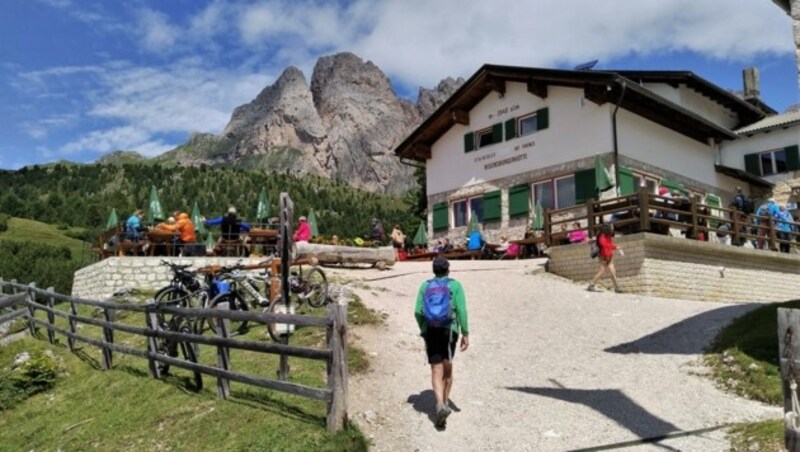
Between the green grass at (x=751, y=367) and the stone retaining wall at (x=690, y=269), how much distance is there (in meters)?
5.09

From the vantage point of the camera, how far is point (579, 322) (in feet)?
40.6

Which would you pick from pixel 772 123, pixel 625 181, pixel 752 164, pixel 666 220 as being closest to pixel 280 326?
pixel 666 220

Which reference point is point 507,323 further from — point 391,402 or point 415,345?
point 391,402

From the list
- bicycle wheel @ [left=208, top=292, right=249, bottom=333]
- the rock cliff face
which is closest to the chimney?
bicycle wheel @ [left=208, top=292, right=249, bottom=333]

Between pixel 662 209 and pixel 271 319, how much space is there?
1228 cm

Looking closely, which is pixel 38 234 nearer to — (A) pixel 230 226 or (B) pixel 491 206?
(A) pixel 230 226

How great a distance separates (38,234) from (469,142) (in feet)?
233

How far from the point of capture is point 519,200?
960 inches

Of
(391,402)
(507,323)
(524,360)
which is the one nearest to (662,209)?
(507,323)

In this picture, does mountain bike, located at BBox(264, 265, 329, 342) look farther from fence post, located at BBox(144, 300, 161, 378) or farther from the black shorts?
the black shorts

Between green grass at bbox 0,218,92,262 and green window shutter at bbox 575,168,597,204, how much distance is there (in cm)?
6372

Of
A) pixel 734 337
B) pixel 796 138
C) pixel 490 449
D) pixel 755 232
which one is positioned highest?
pixel 796 138

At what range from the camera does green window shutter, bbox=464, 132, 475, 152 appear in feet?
88.1

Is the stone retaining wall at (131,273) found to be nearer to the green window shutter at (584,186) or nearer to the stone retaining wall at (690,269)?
the stone retaining wall at (690,269)
